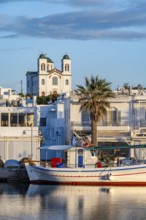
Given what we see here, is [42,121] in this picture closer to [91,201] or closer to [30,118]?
[30,118]

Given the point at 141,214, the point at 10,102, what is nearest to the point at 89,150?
the point at 141,214

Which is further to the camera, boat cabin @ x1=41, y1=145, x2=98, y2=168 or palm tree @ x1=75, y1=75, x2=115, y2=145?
palm tree @ x1=75, y1=75, x2=115, y2=145

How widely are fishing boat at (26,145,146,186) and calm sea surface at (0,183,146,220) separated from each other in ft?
3.99

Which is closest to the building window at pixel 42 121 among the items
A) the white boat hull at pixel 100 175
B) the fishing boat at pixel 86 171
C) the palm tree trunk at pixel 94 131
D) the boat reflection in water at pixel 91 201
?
the palm tree trunk at pixel 94 131

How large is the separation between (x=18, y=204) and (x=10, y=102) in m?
49.0

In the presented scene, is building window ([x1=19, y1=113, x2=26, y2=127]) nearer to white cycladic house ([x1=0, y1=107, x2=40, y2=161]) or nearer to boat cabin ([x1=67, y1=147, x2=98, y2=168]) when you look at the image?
white cycladic house ([x1=0, y1=107, x2=40, y2=161])

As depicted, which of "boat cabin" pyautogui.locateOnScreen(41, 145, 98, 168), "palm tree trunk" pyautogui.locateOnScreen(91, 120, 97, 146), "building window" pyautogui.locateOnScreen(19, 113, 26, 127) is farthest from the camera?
"building window" pyautogui.locateOnScreen(19, 113, 26, 127)

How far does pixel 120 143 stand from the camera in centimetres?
6900

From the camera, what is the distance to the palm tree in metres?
66.4

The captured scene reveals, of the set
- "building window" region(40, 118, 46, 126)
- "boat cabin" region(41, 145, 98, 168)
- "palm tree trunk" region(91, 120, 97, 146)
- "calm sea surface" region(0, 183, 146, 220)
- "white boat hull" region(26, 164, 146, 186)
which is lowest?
"calm sea surface" region(0, 183, 146, 220)

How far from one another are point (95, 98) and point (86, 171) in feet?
37.1

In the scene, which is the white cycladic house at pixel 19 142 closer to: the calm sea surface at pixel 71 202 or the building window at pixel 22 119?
the building window at pixel 22 119

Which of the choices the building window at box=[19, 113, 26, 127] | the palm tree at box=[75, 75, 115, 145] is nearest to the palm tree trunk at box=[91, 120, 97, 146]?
the palm tree at box=[75, 75, 115, 145]

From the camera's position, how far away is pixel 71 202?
47156 millimetres
